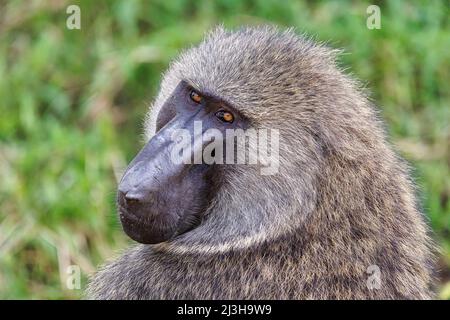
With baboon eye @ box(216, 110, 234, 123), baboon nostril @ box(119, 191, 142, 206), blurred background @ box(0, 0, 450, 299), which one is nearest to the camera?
baboon nostril @ box(119, 191, 142, 206)

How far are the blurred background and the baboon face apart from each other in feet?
6.13

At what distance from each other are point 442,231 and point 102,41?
7.66 feet

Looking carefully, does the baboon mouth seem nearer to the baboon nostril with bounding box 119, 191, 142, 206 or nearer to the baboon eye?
the baboon nostril with bounding box 119, 191, 142, 206

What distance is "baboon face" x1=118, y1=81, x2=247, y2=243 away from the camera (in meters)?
3.14

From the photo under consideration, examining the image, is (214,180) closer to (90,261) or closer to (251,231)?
(251,231)

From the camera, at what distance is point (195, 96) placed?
133 inches

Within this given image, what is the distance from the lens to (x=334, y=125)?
3.28 m

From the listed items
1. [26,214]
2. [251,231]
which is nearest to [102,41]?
[26,214]

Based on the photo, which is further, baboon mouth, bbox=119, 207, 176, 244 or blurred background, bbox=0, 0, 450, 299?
blurred background, bbox=0, 0, 450, 299

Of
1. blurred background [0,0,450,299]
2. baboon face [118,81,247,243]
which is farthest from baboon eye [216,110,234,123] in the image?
blurred background [0,0,450,299]

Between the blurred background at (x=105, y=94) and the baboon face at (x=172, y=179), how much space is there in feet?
6.13

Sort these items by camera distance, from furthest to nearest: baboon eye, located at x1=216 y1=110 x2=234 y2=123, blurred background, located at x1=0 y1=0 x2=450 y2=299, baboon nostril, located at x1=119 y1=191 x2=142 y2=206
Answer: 1. blurred background, located at x1=0 y1=0 x2=450 y2=299
2. baboon eye, located at x1=216 y1=110 x2=234 y2=123
3. baboon nostril, located at x1=119 y1=191 x2=142 y2=206

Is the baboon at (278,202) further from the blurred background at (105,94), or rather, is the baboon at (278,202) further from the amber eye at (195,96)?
the blurred background at (105,94)

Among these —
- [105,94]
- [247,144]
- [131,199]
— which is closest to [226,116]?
[247,144]
